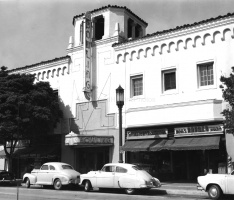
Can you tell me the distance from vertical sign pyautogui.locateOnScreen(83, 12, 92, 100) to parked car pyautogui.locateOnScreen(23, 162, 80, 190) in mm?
5952

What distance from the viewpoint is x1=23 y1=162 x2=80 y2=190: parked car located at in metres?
18.6

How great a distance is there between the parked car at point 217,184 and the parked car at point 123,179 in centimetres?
237

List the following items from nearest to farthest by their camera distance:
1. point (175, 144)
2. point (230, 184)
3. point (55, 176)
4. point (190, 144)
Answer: point (230, 184) → point (190, 144) → point (55, 176) → point (175, 144)

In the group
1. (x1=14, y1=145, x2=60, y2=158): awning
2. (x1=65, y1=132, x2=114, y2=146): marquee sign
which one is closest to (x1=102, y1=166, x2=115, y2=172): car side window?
(x1=65, y1=132, x2=114, y2=146): marquee sign

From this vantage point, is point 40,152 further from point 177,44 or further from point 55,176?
point 177,44

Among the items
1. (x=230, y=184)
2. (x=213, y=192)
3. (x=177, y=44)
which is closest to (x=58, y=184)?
(x=213, y=192)

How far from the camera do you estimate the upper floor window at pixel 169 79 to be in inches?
826

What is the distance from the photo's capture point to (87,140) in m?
21.9

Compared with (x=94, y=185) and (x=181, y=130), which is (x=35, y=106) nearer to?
(x=94, y=185)

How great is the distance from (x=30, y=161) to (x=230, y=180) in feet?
56.5

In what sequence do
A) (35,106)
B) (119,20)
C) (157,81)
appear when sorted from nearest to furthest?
(157,81) < (35,106) < (119,20)

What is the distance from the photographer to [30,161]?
27.0 meters

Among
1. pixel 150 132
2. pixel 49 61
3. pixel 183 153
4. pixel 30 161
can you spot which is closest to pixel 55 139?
pixel 30 161

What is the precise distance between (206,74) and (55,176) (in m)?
9.99
